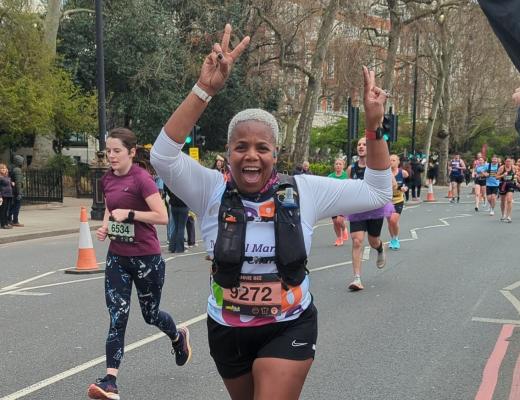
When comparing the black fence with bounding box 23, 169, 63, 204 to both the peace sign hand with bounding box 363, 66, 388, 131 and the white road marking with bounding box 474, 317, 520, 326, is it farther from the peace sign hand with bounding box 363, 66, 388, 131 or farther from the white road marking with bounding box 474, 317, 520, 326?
the peace sign hand with bounding box 363, 66, 388, 131

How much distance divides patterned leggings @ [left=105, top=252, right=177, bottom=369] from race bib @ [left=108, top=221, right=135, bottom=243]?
0.43ft

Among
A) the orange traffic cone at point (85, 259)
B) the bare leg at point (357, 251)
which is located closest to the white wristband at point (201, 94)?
the bare leg at point (357, 251)

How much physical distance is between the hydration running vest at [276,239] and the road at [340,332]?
1957 millimetres

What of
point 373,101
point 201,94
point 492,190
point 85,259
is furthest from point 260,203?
point 492,190

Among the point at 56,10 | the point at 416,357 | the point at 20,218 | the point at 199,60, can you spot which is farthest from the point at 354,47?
the point at 416,357

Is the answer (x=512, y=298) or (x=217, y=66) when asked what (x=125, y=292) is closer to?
(x=217, y=66)

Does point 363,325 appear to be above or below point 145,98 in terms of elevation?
below

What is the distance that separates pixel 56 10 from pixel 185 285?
68.3ft

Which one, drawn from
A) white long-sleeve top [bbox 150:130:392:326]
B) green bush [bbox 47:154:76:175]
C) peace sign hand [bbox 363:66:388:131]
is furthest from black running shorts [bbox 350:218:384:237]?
green bush [bbox 47:154:76:175]

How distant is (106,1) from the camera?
97.1ft

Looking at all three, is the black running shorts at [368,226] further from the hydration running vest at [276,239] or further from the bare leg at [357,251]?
the hydration running vest at [276,239]

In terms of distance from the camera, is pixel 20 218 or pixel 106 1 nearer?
pixel 20 218

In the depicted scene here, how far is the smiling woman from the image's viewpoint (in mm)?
2818

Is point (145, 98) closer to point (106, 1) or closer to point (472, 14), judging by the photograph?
point (106, 1)
